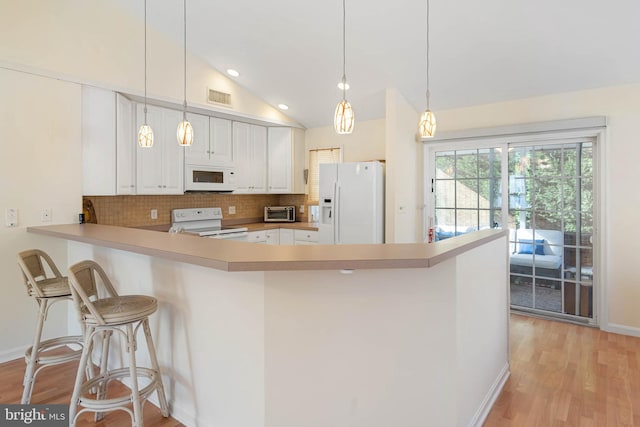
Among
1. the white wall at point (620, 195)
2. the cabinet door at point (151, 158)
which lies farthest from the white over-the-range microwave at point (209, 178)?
the white wall at point (620, 195)

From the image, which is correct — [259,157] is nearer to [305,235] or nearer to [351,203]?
[305,235]

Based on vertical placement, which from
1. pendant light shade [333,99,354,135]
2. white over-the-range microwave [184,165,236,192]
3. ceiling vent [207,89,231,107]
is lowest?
white over-the-range microwave [184,165,236,192]

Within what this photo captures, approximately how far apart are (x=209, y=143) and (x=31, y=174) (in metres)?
1.92

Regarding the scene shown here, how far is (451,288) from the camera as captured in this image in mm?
1879

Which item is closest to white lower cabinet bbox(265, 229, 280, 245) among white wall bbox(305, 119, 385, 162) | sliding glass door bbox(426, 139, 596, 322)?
white wall bbox(305, 119, 385, 162)

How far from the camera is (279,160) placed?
5.46m

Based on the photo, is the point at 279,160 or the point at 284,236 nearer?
the point at 284,236

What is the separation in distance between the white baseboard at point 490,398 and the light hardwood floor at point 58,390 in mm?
1711

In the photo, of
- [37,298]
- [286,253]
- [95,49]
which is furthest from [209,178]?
[286,253]

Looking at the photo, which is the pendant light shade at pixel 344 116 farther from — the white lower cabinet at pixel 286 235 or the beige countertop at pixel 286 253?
the white lower cabinet at pixel 286 235

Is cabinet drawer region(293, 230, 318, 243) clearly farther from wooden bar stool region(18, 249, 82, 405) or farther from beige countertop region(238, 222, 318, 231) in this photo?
wooden bar stool region(18, 249, 82, 405)

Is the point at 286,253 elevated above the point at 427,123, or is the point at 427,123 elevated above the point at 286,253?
the point at 427,123

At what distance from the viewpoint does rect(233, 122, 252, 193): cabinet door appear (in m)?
4.96

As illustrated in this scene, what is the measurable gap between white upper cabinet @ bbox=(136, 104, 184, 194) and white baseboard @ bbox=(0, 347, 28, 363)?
1.69 metres
